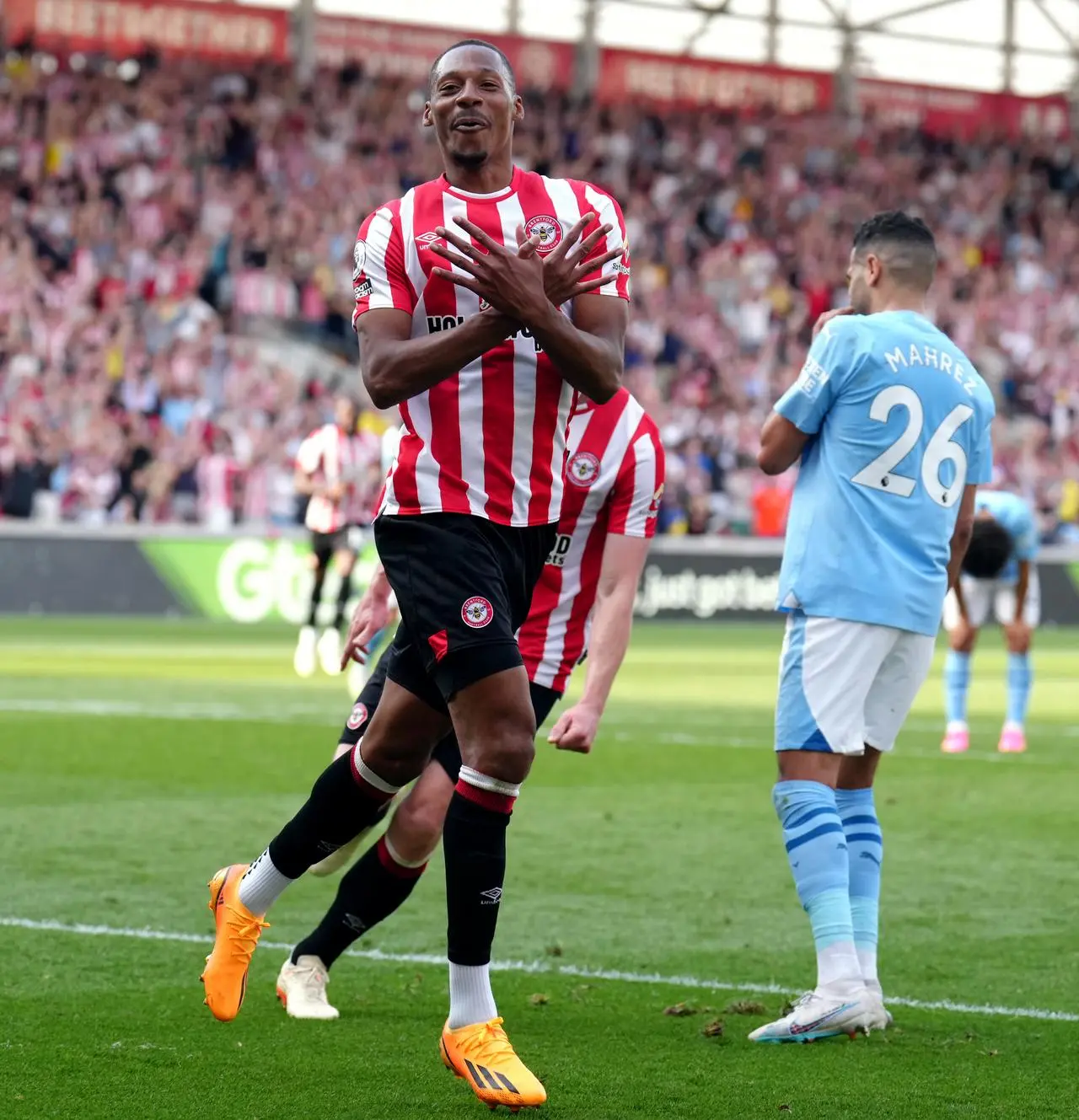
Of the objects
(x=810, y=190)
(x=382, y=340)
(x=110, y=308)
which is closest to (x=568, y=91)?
(x=810, y=190)

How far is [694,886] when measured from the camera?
23.3ft

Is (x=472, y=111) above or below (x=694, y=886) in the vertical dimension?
above

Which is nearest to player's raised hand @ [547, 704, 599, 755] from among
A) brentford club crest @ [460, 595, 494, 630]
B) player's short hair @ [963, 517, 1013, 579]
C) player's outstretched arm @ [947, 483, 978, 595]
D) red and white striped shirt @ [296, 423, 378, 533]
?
brentford club crest @ [460, 595, 494, 630]

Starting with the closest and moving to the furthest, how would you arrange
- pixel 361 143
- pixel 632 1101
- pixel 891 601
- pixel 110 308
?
pixel 632 1101
pixel 891 601
pixel 110 308
pixel 361 143

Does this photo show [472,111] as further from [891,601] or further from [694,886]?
[694,886]

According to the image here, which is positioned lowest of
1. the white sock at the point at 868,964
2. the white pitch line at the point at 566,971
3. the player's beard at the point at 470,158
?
the white pitch line at the point at 566,971

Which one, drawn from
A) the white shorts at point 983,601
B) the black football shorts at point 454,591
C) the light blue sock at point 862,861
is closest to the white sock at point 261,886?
the black football shorts at point 454,591

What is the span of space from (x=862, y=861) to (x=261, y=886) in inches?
64.4

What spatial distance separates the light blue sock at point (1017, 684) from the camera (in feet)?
39.8

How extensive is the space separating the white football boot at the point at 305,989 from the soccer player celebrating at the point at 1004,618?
7056 mm

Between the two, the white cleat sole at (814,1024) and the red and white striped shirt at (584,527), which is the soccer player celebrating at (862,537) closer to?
the white cleat sole at (814,1024)

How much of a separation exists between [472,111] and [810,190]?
106 feet

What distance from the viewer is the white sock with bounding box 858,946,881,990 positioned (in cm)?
498

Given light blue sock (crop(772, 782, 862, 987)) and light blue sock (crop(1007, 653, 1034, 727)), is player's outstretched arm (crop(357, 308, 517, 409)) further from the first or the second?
light blue sock (crop(1007, 653, 1034, 727))
